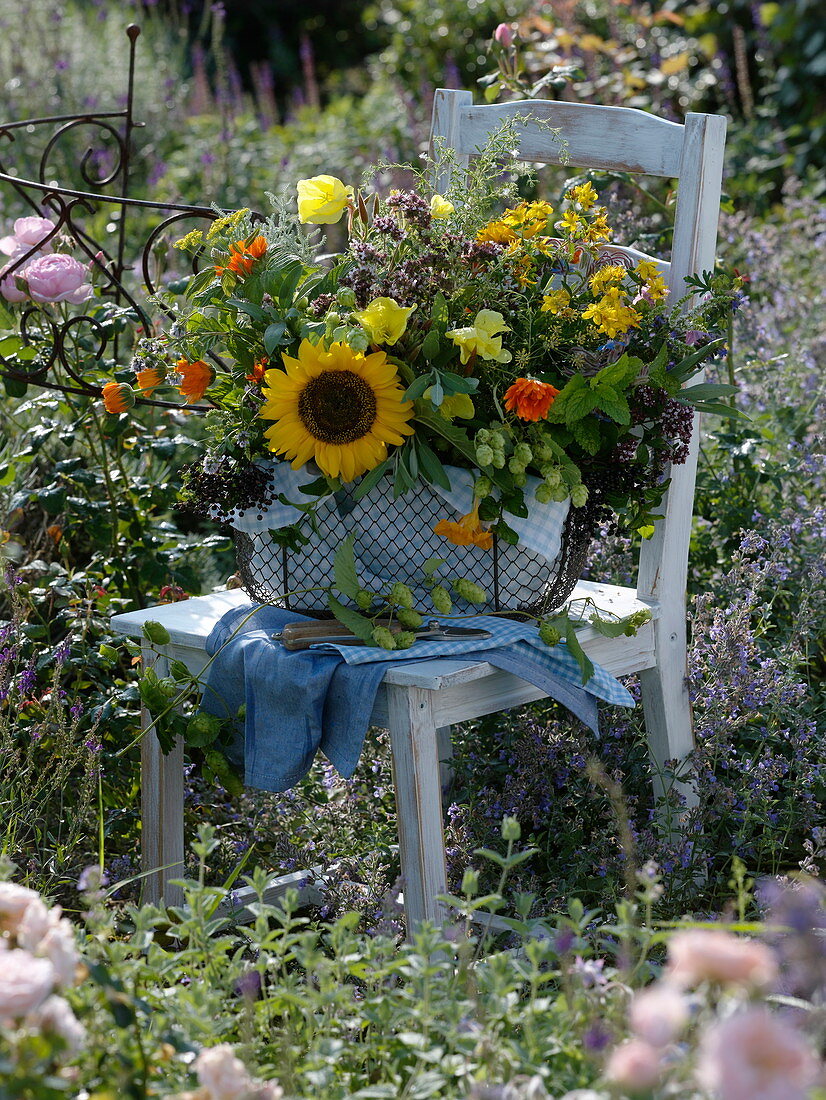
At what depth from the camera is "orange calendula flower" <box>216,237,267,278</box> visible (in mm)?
1570

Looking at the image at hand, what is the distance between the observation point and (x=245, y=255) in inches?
62.2

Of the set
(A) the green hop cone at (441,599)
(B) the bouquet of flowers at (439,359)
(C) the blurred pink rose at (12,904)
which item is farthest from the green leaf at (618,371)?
(C) the blurred pink rose at (12,904)

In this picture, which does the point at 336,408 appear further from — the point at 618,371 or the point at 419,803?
the point at 419,803

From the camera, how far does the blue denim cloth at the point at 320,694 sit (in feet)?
4.97

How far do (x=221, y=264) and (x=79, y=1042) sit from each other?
1013 millimetres

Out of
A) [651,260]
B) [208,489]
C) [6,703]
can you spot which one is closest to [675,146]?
[651,260]

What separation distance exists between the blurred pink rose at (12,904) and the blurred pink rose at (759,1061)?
1.86 ft

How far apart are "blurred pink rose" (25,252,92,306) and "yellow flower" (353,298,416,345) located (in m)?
0.74

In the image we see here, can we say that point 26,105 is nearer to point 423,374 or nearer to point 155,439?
point 155,439

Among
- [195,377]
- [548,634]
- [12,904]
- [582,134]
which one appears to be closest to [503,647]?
[548,634]

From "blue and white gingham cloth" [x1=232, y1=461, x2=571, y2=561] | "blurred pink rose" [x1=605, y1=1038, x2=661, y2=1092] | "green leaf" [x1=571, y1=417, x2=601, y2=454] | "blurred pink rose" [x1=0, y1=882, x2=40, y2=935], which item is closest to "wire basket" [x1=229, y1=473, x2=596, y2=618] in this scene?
"blue and white gingham cloth" [x1=232, y1=461, x2=571, y2=561]

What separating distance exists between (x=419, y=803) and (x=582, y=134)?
107cm

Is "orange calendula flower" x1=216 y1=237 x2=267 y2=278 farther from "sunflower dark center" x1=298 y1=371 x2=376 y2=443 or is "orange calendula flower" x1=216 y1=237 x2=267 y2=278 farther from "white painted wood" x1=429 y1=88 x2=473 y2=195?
"white painted wood" x1=429 y1=88 x2=473 y2=195

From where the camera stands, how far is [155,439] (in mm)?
2389
